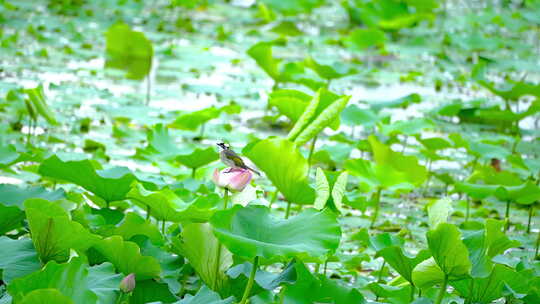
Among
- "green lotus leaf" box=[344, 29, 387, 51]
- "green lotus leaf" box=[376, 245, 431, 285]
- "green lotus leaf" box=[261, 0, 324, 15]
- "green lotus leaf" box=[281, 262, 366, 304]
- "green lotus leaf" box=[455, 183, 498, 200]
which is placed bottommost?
"green lotus leaf" box=[261, 0, 324, 15]

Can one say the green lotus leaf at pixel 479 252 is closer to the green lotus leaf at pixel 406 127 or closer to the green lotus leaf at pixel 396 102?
the green lotus leaf at pixel 406 127

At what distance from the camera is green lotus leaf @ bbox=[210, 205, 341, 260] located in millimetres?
1629

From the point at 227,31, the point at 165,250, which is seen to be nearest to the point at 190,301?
the point at 165,250

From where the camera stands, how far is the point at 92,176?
218 cm

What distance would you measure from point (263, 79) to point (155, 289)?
9.84ft

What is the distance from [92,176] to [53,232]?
0.39 meters

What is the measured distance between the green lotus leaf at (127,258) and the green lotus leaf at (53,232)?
0.03m

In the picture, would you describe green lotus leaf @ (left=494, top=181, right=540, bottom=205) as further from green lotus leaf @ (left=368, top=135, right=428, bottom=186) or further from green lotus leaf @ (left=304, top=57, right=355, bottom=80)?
green lotus leaf @ (left=304, top=57, right=355, bottom=80)

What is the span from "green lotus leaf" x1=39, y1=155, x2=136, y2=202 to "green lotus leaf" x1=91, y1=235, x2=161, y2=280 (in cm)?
32

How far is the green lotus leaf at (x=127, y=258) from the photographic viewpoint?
1816mm

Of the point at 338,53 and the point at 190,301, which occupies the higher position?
the point at 190,301

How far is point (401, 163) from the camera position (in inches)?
116

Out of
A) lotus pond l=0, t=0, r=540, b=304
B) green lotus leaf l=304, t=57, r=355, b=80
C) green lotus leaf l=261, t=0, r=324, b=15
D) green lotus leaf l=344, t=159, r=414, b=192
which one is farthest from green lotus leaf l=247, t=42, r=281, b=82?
green lotus leaf l=261, t=0, r=324, b=15

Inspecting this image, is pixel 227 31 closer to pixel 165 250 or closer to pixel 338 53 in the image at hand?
pixel 338 53
